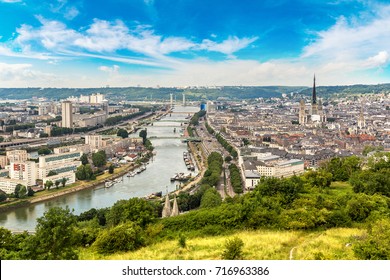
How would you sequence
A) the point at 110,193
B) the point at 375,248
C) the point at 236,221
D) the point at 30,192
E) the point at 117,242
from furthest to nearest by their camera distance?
the point at 110,193
the point at 30,192
the point at 236,221
the point at 117,242
the point at 375,248

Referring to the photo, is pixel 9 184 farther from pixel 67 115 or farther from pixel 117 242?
pixel 67 115

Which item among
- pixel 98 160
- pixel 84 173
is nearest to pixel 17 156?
pixel 98 160

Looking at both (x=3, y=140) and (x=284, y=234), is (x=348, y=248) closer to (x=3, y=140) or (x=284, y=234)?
(x=284, y=234)

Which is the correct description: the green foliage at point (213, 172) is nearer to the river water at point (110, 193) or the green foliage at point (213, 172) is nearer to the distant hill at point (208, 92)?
the river water at point (110, 193)

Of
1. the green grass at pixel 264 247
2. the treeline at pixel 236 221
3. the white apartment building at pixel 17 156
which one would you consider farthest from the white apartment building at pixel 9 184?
the green grass at pixel 264 247
